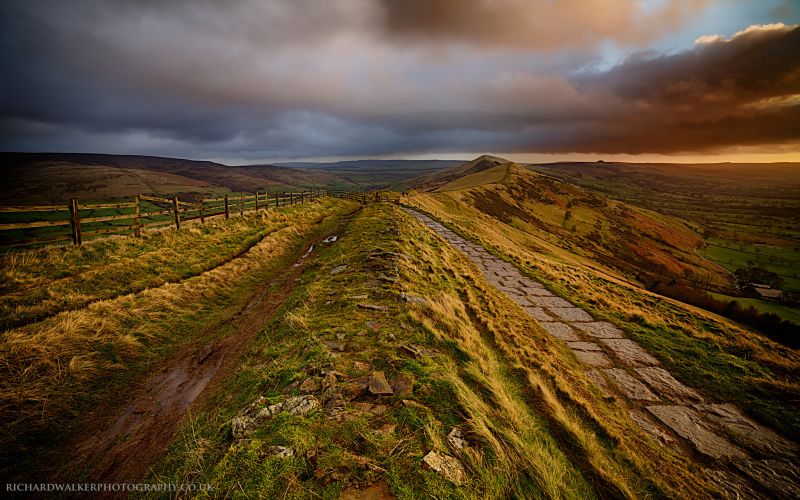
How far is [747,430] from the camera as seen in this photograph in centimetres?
601

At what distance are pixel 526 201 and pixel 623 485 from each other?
297 feet

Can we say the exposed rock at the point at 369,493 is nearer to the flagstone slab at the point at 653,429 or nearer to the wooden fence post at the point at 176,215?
the flagstone slab at the point at 653,429

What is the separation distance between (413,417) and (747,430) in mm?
7368

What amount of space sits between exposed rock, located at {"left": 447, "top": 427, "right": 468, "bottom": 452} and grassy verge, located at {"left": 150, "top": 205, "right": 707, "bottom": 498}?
6 cm

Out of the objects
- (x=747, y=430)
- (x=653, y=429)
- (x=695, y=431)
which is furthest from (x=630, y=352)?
(x=653, y=429)

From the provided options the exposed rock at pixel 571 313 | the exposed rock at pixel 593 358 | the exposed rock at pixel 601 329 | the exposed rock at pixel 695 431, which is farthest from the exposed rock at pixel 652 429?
the exposed rock at pixel 571 313

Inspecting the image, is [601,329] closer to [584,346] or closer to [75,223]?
[584,346]

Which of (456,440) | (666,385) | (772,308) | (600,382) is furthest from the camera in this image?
(772,308)

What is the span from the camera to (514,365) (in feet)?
22.2

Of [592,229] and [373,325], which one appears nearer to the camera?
[373,325]

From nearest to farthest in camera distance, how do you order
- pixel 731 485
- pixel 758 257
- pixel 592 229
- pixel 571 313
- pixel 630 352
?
pixel 731 485
pixel 630 352
pixel 571 313
pixel 592 229
pixel 758 257

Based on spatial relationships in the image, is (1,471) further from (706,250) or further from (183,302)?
(706,250)

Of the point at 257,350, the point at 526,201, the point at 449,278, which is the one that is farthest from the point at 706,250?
the point at 257,350

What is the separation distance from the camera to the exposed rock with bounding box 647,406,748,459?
212 inches
